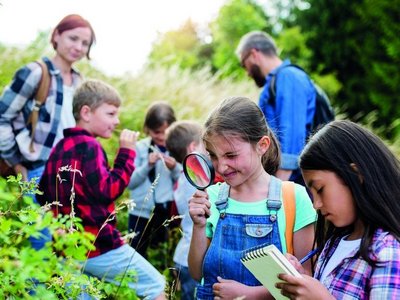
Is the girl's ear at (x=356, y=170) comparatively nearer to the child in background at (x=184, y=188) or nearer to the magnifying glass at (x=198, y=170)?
the magnifying glass at (x=198, y=170)

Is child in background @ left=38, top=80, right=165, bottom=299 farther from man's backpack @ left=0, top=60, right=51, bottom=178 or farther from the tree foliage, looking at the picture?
the tree foliage

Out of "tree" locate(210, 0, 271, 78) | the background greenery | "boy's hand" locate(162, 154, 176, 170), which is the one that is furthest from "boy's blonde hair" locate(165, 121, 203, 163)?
"tree" locate(210, 0, 271, 78)

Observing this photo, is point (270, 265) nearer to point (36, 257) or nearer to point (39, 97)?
point (36, 257)

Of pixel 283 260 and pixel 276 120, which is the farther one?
pixel 276 120

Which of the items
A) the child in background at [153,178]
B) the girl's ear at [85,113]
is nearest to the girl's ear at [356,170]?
the girl's ear at [85,113]

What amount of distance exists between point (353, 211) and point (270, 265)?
1.28ft

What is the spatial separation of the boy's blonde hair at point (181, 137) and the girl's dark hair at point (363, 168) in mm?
1952

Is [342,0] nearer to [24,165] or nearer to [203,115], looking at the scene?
[203,115]

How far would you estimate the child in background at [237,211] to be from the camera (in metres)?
2.58

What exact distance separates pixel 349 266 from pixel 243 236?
0.58 metres

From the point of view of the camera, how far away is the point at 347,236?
2.30 metres

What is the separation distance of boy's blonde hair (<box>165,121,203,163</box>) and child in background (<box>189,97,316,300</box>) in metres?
1.40

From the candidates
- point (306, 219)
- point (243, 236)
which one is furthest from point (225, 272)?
point (306, 219)

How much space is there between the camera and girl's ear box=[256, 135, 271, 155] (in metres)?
2.77
